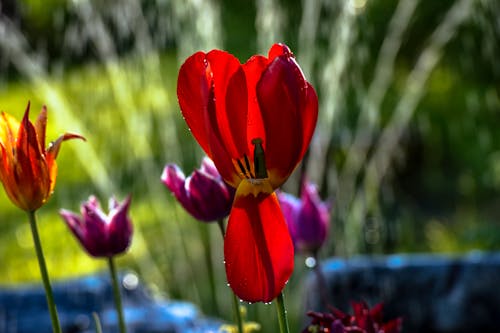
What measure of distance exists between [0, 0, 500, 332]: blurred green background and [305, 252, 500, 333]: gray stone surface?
0.69m

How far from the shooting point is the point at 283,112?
557 millimetres

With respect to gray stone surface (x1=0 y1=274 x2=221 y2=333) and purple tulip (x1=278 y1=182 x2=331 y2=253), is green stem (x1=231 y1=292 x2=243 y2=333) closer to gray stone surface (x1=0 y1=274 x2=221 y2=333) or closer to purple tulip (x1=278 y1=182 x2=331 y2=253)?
purple tulip (x1=278 y1=182 x2=331 y2=253)

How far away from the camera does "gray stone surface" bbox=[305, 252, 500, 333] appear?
5.66 ft

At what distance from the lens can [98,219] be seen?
2.85 ft

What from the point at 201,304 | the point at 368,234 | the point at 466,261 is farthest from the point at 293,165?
the point at 368,234

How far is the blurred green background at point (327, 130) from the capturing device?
3350 millimetres

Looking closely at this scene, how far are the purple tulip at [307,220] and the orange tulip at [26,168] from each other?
39 centimetres

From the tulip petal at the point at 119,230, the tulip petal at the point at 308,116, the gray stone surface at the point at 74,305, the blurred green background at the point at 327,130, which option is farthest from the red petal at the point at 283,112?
the blurred green background at the point at 327,130

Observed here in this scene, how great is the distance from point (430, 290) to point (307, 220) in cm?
77

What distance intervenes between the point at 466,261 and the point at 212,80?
49.8 inches

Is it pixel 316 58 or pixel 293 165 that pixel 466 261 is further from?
pixel 316 58

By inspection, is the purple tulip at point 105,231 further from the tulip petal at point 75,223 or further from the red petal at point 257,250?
the red petal at point 257,250

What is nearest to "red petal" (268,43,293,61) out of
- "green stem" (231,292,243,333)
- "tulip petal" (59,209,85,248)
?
"green stem" (231,292,243,333)

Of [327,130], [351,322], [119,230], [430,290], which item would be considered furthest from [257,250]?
[327,130]
